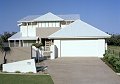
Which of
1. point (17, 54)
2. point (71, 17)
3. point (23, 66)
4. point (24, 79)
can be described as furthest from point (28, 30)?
point (24, 79)

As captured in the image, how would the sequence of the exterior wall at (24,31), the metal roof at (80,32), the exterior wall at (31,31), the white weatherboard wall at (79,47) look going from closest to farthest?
the metal roof at (80,32), the white weatherboard wall at (79,47), the exterior wall at (31,31), the exterior wall at (24,31)

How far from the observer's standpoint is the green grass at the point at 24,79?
699 inches

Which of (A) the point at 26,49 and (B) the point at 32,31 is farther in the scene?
(B) the point at 32,31

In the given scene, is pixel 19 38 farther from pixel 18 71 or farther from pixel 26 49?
pixel 18 71

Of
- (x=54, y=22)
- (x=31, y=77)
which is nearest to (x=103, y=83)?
(x=31, y=77)

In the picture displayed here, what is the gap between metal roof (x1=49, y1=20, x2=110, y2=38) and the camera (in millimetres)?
32906

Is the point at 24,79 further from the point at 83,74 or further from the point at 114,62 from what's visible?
the point at 114,62

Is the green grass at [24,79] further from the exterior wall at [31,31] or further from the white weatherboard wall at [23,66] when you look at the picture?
the exterior wall at [31,31]

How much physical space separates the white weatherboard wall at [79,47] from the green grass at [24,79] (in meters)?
13.6

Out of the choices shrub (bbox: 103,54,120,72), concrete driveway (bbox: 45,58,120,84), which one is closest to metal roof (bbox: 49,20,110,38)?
shrub (bbox: 103,54,120,72)

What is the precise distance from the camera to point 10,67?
883 inches

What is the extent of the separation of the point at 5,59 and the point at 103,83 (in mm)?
10948

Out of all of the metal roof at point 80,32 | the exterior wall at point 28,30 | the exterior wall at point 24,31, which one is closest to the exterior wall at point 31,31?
the exterior wall at point 28,30

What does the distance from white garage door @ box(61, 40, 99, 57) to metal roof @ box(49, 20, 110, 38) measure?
0.83 metres
